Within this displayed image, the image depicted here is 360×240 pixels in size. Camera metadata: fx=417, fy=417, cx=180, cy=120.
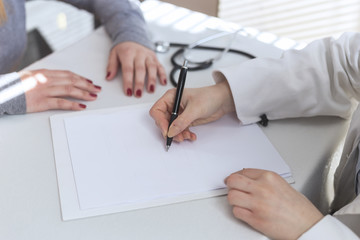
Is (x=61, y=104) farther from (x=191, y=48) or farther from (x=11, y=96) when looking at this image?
(x=191, y=48)

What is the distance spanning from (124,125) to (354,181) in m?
0.41

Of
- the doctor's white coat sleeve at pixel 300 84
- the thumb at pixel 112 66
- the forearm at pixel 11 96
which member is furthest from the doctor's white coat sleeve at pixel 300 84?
the forearm at pixel 11 96

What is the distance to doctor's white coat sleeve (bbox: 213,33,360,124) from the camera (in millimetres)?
753

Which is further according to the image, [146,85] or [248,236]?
[146,85]

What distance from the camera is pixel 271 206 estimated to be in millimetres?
562

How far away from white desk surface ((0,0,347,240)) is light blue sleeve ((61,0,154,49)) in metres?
0.09

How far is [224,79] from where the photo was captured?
78 centimetres

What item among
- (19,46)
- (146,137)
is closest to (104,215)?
(146,137)

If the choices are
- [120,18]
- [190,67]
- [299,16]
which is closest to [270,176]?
[190,67]

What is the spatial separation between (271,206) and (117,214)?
0.21 metres

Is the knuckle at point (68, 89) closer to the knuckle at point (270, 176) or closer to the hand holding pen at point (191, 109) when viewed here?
the hand holding pen at point (191, 109)

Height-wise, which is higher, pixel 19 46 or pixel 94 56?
pixel 94 56

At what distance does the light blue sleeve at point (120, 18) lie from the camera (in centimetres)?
97

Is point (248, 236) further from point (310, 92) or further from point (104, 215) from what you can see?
point (310, 92)
